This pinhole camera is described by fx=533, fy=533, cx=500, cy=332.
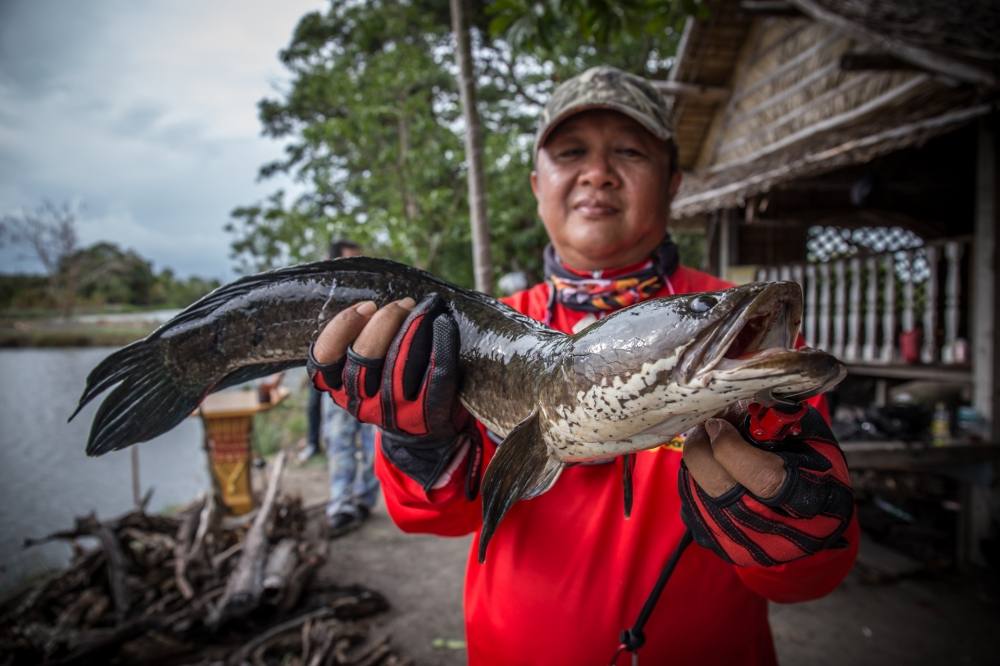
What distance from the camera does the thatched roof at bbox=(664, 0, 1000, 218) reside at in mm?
4672

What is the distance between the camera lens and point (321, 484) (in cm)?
834

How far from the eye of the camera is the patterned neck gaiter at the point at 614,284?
2.12 meters

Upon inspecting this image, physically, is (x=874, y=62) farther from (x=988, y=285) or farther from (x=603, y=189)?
(x=603, y=189)

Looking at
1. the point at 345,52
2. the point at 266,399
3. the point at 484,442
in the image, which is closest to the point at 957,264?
the point at 484,442

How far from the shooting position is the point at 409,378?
160 cm

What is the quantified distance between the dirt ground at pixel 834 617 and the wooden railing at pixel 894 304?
8.45ft

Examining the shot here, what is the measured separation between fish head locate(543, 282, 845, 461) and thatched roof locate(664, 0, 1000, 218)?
4.76 metres

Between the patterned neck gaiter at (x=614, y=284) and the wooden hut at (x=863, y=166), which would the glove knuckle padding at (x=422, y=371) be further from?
the wooden hut at (x=863, y=166)

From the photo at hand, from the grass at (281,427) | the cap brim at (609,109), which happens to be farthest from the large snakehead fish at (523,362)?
the grass at (281,427)

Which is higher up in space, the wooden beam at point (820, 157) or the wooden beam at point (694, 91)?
the wooden beam at point (694, 91)

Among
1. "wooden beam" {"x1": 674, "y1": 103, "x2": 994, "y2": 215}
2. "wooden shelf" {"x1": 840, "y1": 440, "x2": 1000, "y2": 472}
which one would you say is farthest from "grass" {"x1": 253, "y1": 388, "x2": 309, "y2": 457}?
"wooden shelf" {"x1": 840, "y1": 440, "x2": 1000, "y2": 472}

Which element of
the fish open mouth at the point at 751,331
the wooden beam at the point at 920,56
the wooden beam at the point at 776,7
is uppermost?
the wooden beam at the point at 776,7

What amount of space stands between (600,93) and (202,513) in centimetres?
513

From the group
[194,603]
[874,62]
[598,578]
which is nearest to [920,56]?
[874,62]
